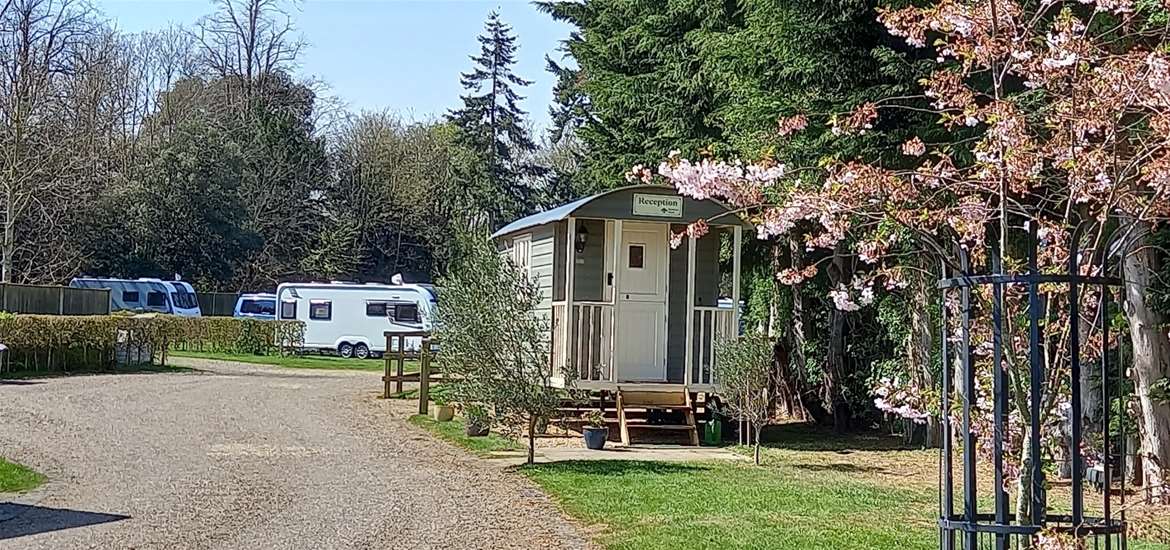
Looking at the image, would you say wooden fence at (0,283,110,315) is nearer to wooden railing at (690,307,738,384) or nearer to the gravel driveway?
the gravel driveway

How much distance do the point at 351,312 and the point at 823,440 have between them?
1792 cm

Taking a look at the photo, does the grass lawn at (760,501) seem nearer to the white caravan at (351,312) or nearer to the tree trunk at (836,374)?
the tree trunk at (836,374)

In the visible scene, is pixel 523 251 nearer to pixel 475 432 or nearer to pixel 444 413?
pixel 444 413

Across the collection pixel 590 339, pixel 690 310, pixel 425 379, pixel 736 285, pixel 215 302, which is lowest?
pixel 425 379

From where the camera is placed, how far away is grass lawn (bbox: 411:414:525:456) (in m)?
11.8

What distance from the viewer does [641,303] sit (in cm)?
1352

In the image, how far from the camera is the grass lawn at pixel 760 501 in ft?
23.9

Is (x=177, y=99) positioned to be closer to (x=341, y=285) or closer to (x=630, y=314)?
(x=341, y=285)

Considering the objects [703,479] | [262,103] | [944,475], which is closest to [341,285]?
[262,103]

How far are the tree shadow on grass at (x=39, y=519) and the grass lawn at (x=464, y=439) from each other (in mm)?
4435

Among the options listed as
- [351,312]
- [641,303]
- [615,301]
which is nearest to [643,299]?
[641,303]

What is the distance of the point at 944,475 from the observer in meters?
4.62

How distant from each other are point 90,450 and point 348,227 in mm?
29098

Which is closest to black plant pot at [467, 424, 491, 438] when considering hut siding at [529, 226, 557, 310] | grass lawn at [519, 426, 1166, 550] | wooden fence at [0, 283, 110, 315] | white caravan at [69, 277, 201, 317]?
hut siding at [529, 226, 557, 310]
